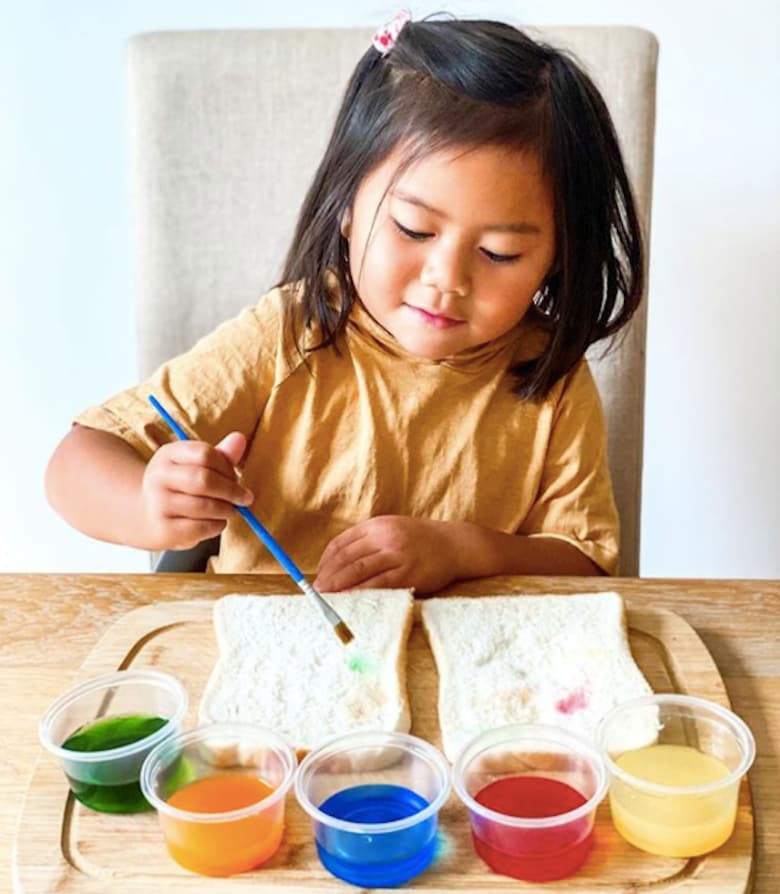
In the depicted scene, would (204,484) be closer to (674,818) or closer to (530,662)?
(530,662)

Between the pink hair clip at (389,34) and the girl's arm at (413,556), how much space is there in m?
0.44

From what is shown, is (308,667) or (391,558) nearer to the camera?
(308,667)

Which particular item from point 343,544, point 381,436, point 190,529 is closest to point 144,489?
point 190,529

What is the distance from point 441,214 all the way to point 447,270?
48 mm

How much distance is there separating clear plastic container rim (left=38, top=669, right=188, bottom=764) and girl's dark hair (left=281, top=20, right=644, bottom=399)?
18.0 inches

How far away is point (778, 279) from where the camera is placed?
1.92 m

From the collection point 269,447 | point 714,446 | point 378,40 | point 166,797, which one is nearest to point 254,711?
point 166,797

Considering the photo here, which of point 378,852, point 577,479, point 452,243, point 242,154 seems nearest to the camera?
point 378,852

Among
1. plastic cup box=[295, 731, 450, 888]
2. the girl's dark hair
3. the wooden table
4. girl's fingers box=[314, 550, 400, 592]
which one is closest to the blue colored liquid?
plastic cup box=[295, 731, 450, 888]

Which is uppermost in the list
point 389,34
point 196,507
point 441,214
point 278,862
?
point 389,34

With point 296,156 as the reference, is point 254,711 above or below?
below

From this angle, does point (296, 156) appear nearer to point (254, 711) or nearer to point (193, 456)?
point (193, 456)

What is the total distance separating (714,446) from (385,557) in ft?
3.85

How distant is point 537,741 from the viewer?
787mm
